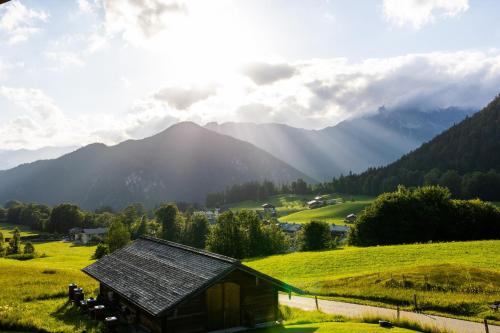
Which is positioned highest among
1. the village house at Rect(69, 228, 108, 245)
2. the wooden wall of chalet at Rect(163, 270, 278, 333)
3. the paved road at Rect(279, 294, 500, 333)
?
the wooden wall of chalet at Rect(163, 270, 278, 333)

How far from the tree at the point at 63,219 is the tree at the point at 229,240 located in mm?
96179

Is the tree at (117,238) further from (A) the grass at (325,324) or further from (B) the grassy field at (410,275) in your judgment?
(A) the grass at (325,324)

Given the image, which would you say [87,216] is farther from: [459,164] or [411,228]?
[459,164]

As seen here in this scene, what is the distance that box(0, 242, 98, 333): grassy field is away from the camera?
2988 centimetres

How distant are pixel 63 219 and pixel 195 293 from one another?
158276 mm

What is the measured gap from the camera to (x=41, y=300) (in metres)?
40.9

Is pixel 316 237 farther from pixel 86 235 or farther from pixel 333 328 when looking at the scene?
pixel 86 235

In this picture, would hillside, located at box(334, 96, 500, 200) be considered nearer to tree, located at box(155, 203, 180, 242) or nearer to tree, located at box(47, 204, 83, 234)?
tree, located at box(155, 203, 180, 242)

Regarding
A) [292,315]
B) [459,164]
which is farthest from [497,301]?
[459,164]

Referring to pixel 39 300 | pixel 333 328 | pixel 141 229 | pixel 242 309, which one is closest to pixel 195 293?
pixel 242 309

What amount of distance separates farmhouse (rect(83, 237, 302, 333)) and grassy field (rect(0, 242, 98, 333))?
431cm

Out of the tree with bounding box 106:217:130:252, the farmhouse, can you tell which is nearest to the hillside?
the tree with bounding box 106:217:130:252

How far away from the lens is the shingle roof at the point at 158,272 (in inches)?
1054

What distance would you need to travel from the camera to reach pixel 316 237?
295 feet
